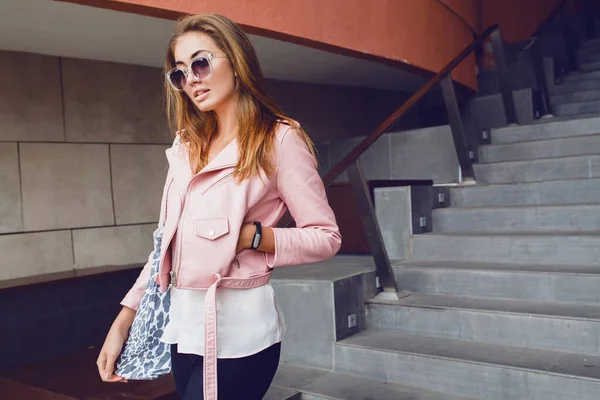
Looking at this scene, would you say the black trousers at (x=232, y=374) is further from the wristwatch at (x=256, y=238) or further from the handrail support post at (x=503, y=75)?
the handrail support post at (x=503, y=75)

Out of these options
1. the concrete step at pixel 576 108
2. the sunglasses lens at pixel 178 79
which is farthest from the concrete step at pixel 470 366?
the concrete step at pixel 576 108

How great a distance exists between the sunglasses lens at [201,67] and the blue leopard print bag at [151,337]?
391 millimetres

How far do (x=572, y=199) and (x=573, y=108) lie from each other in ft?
8.21

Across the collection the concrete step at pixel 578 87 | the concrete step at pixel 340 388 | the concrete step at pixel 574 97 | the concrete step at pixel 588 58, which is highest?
the concrete step at pixel 588 58

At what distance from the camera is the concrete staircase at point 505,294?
2.98m

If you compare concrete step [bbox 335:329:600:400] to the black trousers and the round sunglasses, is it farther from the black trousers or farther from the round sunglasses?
the round sunglasses

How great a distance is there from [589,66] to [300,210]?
26.9 ft

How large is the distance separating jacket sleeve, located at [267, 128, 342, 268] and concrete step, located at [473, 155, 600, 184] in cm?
375

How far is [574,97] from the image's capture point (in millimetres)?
6809

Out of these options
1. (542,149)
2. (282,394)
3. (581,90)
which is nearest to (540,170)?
(542,149)

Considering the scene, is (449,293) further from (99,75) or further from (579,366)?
(99,75)

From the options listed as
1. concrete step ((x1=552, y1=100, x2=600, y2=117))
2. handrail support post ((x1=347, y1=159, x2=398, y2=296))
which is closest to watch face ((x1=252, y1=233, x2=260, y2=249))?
handrail support post ((x1=347, y1=159, x2=398, y2=296))

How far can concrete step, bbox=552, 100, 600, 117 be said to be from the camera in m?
6.31

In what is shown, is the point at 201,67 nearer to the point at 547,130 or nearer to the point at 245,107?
the point at 245,107
